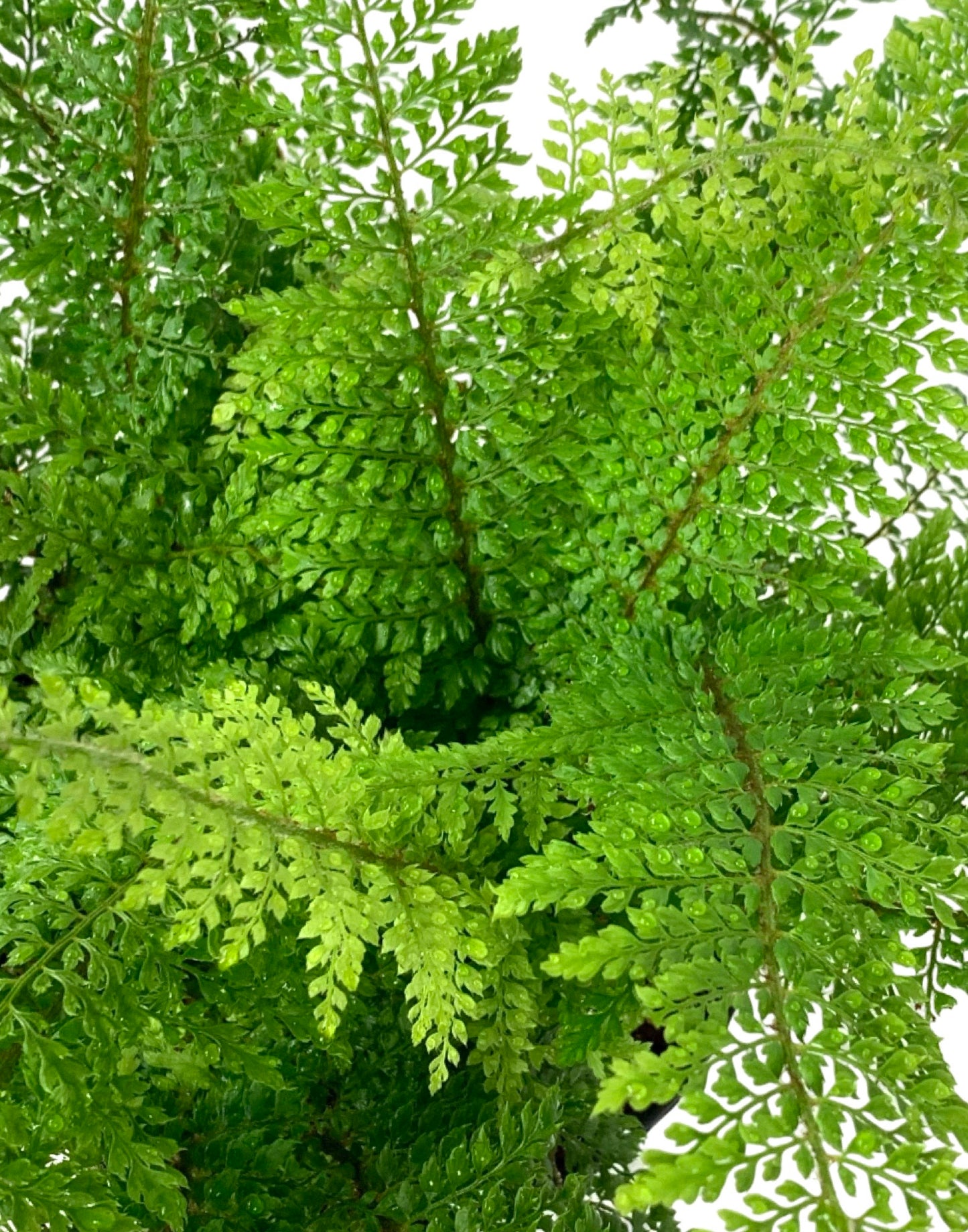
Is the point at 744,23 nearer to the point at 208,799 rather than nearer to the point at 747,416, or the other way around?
the point at 747,416

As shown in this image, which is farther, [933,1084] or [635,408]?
[635,408]

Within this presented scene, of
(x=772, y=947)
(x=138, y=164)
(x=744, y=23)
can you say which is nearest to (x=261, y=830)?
(x=772, y=947)

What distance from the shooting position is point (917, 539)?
31.8 inches

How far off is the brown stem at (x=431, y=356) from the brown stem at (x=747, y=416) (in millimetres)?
99

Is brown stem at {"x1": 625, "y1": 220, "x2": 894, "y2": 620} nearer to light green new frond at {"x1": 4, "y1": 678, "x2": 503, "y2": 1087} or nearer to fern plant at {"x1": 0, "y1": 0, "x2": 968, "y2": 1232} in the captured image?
fern plant at {"x1": 0, "y1": 0, "x2": 968, "y2": 1232}

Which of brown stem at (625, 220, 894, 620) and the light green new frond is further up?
brown stem at (625, 220, 894, 620)

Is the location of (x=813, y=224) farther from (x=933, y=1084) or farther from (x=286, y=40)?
(x=933, y=1084)

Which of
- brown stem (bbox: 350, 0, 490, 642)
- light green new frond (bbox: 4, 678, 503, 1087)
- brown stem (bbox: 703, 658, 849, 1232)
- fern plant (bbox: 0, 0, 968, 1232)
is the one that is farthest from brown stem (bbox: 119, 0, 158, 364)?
brown stem (bbox: 703, 658, 849, 1232)

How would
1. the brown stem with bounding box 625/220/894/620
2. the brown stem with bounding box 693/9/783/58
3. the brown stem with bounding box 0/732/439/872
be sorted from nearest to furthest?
the brown stem with bounding box 0/732/439/872 → the brown stem with bounding box 625/220/894/620 → the brown stem with bounding box 693/9/783/58

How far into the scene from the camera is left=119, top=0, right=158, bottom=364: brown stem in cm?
65

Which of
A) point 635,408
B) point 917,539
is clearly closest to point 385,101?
point 635,408

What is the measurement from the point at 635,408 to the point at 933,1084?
328mm

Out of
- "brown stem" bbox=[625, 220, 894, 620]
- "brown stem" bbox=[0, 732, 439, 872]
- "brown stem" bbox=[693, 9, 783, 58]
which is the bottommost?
"brown stem" bbox=[0, 732, 439, 872]

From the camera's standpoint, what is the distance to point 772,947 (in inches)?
17.6
